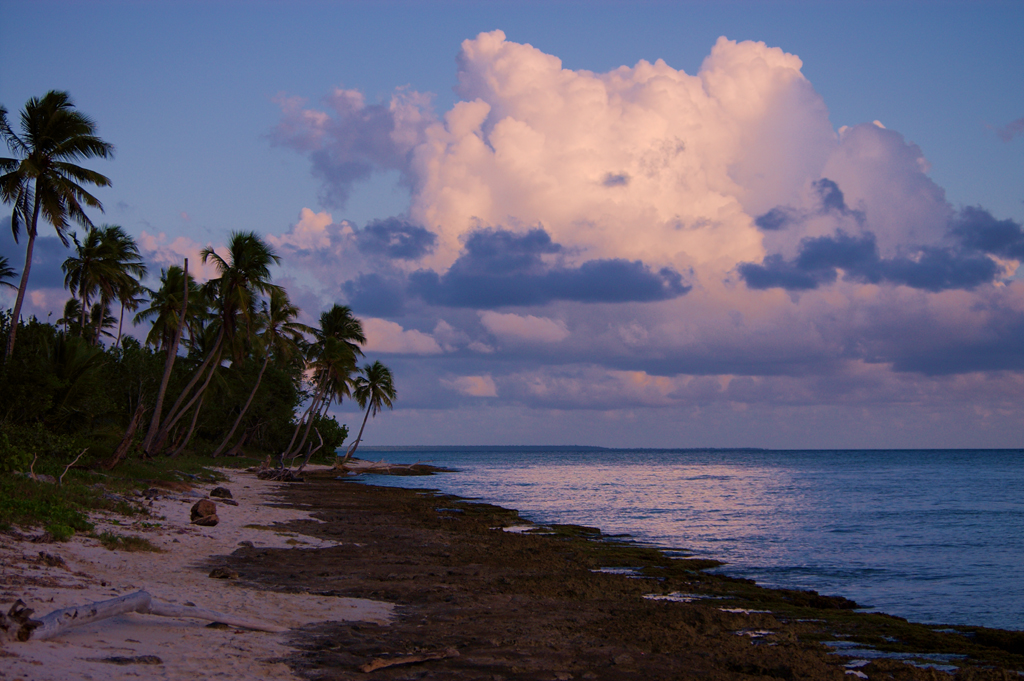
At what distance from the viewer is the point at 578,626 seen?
34.1 ft

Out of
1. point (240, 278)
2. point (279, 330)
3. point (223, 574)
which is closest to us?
point (223, 574)

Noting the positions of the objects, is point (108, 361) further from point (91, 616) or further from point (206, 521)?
point (91, 616)

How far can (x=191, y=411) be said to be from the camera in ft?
154

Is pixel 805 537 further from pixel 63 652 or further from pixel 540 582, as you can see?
pixel 63 652

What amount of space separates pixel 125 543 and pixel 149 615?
5.30 meters

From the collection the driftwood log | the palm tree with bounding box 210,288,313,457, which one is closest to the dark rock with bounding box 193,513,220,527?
the driftwood log

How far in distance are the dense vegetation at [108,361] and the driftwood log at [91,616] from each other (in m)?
5.22

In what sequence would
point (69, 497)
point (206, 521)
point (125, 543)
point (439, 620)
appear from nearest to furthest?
point (439, 620), point (125, 543), point (69, 497), point (206, 521)

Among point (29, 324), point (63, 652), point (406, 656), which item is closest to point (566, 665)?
point (406, 656)

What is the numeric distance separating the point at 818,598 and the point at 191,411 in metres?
42.3

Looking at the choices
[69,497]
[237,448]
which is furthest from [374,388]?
[69,497]

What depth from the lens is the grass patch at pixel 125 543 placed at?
41.5ft

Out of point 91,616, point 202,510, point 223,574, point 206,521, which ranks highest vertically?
point 91,616

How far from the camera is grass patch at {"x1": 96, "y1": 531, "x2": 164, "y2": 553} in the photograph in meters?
12.6
